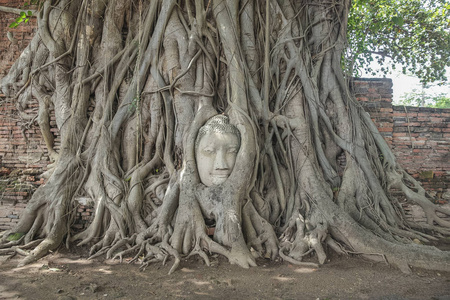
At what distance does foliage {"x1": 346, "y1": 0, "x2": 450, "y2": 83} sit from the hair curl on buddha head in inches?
168

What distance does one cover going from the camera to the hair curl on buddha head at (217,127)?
3.41 meters

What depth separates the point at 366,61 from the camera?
7.41 metres

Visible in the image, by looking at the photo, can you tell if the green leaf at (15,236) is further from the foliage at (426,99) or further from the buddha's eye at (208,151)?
the foliage at (426,99)

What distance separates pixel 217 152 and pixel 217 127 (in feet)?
0.88

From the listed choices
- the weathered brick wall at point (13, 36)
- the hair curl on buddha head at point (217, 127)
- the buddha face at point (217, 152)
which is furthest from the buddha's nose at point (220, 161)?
the weathered brick wall at point (13, 36)

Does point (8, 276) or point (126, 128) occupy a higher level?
point (126, 128)

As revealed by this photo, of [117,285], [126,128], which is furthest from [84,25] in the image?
[117,285]

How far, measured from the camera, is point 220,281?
254 cm

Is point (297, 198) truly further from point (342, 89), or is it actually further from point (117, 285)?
point (117, 285)

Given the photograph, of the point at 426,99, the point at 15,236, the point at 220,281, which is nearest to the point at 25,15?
the point at 15,236

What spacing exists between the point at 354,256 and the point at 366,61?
5693 millimetres

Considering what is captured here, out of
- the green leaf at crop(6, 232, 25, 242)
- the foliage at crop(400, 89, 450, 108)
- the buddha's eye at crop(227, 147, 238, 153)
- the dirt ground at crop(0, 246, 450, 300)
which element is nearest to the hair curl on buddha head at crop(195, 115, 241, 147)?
the buddha's eye at crop(227, 147, 238, 153)

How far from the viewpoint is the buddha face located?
3.36 m

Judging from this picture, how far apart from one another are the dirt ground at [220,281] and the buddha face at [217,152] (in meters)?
0.84
